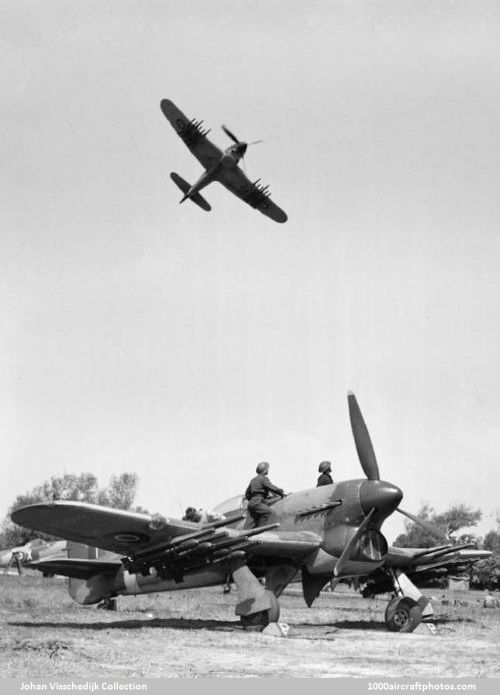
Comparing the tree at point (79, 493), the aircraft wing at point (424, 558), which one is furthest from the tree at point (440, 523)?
the aircraft wing at point (424, 558)

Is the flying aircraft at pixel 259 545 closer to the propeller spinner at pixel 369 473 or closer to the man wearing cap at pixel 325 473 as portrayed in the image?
the propeller spinner at pixel 369 473

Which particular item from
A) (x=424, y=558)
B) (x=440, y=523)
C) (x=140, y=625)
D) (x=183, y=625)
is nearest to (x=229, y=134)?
(x=424, y=558)

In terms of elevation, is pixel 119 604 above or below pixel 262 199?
below

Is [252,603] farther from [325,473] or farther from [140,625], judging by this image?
[325,473]

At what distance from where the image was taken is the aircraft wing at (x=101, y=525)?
1209 centimetres

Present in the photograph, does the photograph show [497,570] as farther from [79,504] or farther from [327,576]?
[79,504]

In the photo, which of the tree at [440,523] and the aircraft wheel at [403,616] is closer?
the aircraft wheel at [403,616]

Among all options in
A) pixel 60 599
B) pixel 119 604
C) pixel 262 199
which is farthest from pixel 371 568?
pixel 262 199

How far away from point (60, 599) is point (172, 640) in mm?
10941

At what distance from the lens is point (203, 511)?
16344mm

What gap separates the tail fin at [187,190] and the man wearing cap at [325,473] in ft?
66.6

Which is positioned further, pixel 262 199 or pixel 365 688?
pixel 262 199

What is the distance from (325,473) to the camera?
16094 millimetres

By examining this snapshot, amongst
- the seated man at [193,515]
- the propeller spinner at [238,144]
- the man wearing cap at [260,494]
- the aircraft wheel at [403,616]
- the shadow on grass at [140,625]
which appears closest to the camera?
the shadow on grass at [140,625]
